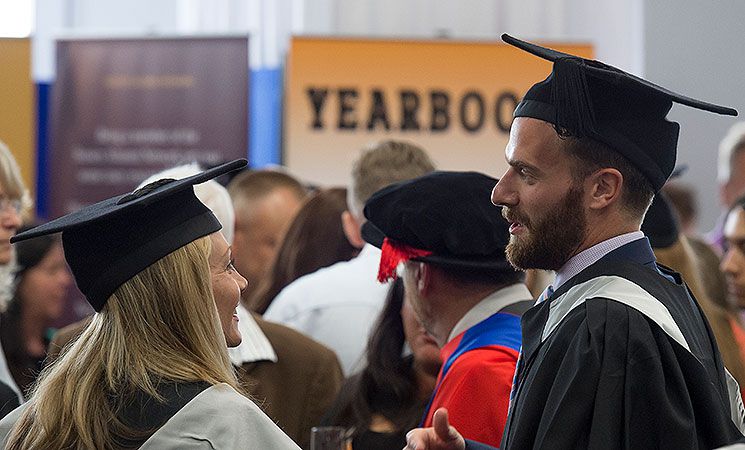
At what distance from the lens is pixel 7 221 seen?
132 inches

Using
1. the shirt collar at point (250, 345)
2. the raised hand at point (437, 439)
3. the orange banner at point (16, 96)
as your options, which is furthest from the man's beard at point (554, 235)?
the orange banner at point (16, 96)

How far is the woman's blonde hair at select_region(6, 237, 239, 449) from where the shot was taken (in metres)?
1.93

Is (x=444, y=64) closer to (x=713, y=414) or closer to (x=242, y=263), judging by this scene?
(x=242, y=263)

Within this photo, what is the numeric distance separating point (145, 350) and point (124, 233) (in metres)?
0.20

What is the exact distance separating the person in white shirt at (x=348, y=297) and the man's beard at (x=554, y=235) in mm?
1581

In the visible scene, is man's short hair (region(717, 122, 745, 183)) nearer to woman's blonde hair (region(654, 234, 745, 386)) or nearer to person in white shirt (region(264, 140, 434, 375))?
woman's blonde hair (region(654, 234, 745, 386))

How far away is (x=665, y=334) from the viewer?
1966 millimetres

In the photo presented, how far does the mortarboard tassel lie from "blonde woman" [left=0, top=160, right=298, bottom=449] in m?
0.56

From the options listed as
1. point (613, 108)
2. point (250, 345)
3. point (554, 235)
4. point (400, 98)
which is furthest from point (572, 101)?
point (400, 98)

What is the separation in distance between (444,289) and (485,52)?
412cm

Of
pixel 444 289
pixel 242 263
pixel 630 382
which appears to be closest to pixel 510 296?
pixel 444 289

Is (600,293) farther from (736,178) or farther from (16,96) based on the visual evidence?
(16,96)

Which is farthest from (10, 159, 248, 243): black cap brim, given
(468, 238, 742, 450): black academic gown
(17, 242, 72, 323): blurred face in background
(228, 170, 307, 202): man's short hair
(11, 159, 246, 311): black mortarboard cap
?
(228, 170, 307, 202): man's short hair

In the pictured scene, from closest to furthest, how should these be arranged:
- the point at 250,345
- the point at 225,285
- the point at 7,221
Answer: the point at 225,285 < the point at 250,345 < the point at 7,221
